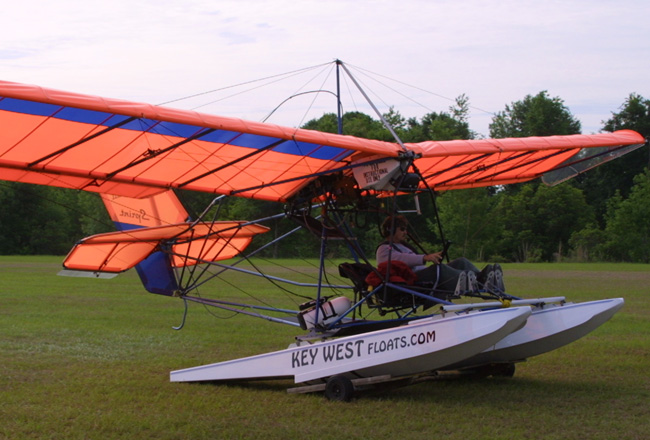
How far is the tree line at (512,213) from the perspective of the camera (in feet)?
151

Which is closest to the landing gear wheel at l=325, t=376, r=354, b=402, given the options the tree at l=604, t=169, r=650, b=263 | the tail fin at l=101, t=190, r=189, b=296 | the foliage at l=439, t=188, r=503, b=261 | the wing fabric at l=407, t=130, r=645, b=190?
the wing fabric at l=407, t=130, r=645, b=190

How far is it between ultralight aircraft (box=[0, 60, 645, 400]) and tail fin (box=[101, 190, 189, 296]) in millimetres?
19

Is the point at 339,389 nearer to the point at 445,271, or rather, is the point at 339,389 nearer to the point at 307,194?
the point at 445,271

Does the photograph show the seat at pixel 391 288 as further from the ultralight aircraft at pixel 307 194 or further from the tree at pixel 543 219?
the tree at pixel 543 219

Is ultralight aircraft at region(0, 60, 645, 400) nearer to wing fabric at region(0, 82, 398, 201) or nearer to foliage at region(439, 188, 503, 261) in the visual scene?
wing fabric at region(0, 82, 398, 201)

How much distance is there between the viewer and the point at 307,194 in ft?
31.8

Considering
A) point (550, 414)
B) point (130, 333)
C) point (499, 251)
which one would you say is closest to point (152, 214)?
point (130, 333)

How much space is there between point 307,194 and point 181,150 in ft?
6.21

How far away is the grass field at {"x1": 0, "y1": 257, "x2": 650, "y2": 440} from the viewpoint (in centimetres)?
651

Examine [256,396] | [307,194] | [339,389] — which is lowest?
[256,396]

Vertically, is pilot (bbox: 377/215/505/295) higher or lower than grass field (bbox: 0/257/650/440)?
higher

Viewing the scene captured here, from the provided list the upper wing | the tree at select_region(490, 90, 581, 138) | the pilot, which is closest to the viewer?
the upper wing

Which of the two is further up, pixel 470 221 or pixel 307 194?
pixel 307 194

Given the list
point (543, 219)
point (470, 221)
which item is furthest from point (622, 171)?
point (470, 221)
